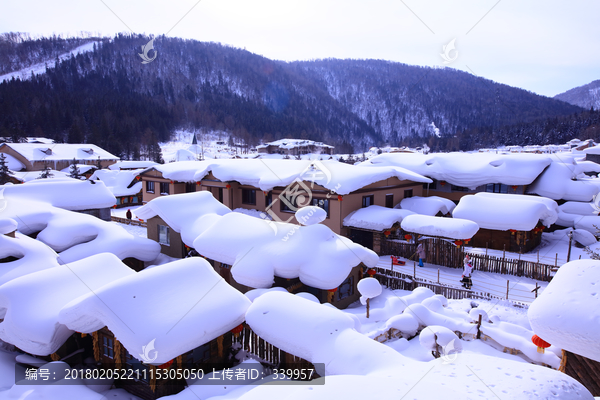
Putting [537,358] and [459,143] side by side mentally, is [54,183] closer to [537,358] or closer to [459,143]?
[537,358]

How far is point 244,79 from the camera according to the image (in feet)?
525

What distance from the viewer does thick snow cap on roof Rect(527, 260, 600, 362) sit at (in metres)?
4.78

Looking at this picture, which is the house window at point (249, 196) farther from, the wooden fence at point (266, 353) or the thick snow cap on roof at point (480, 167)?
the wooden fence at point (266, 353)

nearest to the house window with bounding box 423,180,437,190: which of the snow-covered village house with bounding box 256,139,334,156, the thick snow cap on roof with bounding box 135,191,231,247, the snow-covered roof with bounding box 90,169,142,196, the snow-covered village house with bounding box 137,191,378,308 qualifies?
the snow-covered village house with bounding box 137,191,378,308

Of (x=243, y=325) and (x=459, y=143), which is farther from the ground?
(x=459, y=143)

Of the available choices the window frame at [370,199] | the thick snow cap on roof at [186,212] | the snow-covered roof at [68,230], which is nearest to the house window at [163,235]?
the thick snow cap on roof at [186,212]

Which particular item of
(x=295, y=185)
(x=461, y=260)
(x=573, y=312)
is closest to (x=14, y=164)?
(x=295, y=185)

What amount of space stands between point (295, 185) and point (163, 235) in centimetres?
877

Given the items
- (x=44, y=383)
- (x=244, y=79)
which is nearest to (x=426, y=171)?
(x=44, y=383)

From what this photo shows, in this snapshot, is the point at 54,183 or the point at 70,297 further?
the point at 54,183

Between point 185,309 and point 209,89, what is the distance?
148m

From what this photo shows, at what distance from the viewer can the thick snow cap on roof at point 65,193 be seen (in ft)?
64.8

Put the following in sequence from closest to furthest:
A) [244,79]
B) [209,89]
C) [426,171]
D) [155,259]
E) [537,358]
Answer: [537,358], [155,259], [426,171], [209,89], [244,79]

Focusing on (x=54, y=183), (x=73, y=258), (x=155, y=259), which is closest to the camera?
(x=73, y=258)
